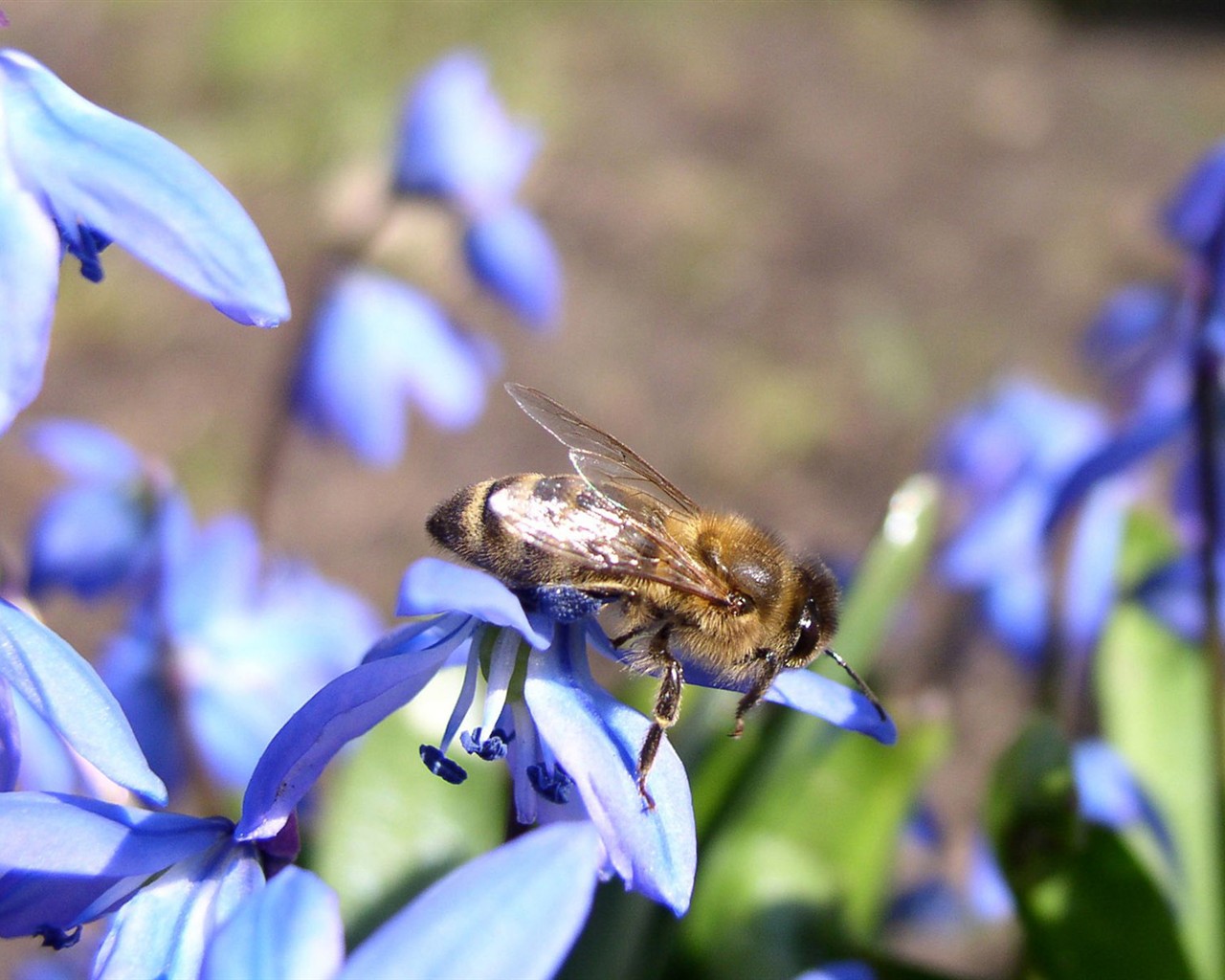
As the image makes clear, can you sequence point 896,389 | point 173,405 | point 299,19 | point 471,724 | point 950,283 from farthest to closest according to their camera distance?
point 299,19, point 950,283, point 896,389, point 173,405, point 471,724

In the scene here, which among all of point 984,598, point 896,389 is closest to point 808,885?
point 984,598

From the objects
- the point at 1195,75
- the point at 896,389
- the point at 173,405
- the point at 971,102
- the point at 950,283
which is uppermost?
the point at 1195,75

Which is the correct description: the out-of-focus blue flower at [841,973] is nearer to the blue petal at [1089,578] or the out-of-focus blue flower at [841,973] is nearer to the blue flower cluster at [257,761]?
the blue flower cluster at [257,761]

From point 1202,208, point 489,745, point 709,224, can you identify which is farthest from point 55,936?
point 709,224

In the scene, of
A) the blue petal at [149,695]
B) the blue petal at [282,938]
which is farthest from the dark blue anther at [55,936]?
the blue petal at [149,695]

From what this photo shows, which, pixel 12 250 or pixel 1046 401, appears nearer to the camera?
pixel 12 250

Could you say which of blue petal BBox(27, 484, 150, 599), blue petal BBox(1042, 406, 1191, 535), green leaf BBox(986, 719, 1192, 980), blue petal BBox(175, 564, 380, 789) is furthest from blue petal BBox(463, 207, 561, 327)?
green leaf BBox(986, 719, 1192, 980)

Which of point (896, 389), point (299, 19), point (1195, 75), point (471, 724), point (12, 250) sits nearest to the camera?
point (12, 250)

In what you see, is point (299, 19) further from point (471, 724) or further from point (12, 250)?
point (12, 250)
